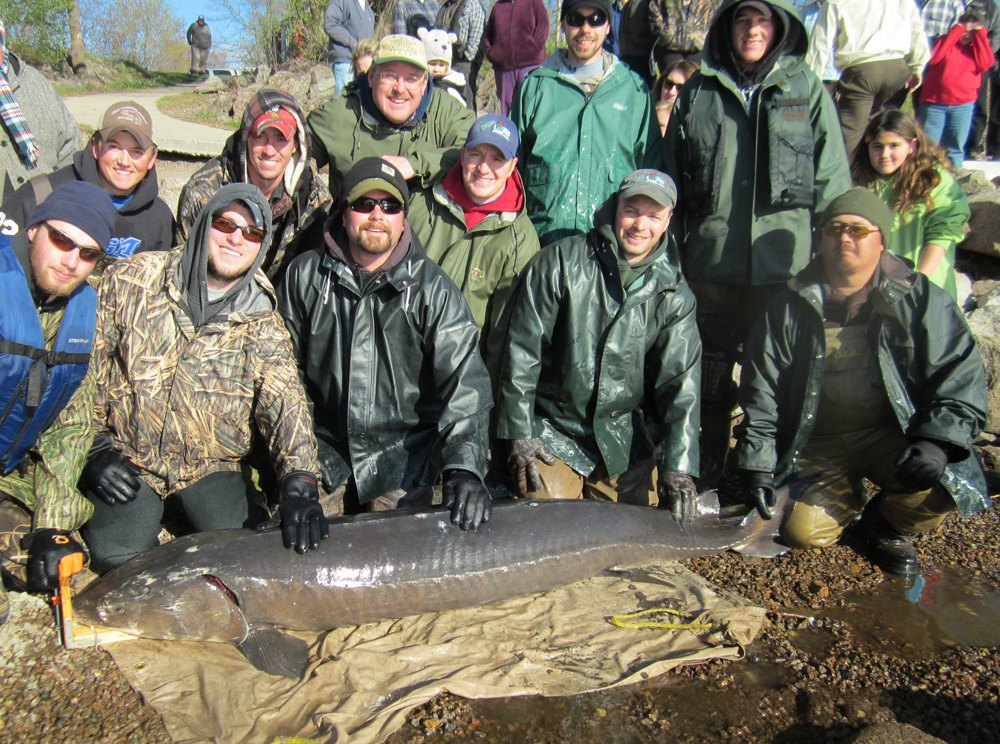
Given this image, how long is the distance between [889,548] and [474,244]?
115 inches

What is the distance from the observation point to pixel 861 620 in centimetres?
401

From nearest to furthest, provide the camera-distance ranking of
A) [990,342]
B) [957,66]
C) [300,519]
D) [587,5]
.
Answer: [300,519] < [587,5] < [990,342] < [957,66]

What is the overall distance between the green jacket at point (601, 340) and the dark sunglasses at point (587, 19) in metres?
1.34

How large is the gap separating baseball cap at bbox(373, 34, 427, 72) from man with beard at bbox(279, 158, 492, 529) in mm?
969

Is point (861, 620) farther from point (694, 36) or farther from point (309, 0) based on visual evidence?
point (309, 0)

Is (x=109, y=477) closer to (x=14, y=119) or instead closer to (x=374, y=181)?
(x=374, y=181)

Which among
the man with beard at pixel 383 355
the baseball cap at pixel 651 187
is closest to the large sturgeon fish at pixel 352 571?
the man with beard at pixel 383 355

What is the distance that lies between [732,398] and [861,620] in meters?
1.65

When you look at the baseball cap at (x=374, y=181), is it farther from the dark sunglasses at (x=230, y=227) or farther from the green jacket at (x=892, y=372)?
the green jacket at (x=892, y=372)

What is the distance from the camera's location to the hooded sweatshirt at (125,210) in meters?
4.30

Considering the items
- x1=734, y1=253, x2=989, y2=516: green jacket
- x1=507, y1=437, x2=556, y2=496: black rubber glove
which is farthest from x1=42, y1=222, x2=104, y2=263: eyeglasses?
x1=734, y1=253, x2=989, y2=516: green jacket

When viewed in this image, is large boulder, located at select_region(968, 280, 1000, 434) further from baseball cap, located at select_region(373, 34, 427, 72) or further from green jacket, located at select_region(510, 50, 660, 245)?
baseball cap, located at select_region(373, 34, 427, 72)

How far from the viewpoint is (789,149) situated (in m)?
4.64

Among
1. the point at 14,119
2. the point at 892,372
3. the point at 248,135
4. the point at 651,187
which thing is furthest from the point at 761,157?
the point at 14,119
